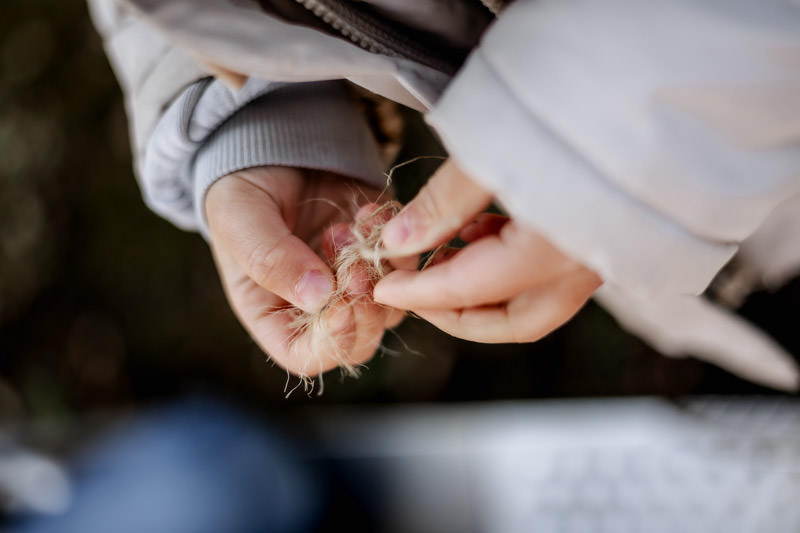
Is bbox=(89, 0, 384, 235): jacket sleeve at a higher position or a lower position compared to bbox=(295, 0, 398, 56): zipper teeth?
lower

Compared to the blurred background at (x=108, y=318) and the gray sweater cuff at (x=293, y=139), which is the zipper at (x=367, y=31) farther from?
the blurred background at (x=108, y=318)

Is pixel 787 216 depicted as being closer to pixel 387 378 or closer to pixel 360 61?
pixel 360 61

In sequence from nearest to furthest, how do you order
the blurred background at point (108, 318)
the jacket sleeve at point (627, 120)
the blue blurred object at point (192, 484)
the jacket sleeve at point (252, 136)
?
1. the jacket sleeve at point (627, 120)
2. the jacket sleeve at point (252, 136)
3. the blue blurred object at point (192, 484)
4. the blurred background at point (108, 318)

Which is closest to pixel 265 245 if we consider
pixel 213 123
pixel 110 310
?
pixel 213 123

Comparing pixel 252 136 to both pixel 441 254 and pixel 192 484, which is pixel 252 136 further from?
pixel 192 484

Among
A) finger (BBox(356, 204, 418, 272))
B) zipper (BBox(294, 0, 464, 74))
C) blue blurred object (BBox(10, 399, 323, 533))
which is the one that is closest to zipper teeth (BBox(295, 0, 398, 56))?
zipper (BBox(294, 0, 464, 74))

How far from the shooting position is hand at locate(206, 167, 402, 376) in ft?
1.26

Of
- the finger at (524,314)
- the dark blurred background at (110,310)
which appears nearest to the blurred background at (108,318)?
the dark blurred background at (110,310)

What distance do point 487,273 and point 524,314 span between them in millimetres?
49

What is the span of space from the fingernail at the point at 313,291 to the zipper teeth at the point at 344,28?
0.49 feet

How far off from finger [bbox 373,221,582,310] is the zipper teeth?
14cm

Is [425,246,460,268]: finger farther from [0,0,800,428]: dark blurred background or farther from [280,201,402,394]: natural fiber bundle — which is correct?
[0,0,800,428]: dark blurred background

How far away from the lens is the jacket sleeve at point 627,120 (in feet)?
0.96

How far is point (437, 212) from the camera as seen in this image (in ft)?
1.05
